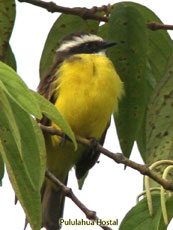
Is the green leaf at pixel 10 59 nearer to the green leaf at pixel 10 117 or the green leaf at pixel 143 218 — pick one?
the green leaf at pixel 143 218

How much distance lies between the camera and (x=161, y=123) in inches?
123

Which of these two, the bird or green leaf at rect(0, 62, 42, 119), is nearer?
green leaf at rect(0, 62, 42, 119)

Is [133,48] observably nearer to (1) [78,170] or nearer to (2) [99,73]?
(2) [99,73]

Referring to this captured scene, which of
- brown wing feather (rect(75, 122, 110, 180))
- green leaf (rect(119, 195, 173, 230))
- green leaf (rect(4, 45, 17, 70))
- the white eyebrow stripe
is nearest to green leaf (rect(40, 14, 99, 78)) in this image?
green leaf (rect(4, 45, 17, 70))

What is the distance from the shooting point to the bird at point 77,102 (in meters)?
4.22

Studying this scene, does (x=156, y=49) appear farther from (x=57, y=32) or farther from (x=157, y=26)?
(x=57, y=32)

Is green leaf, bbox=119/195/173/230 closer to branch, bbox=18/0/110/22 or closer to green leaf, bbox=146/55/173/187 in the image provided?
green leaf, bbox=146/55/173/187

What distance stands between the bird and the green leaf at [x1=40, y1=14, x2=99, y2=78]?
0.76 ft

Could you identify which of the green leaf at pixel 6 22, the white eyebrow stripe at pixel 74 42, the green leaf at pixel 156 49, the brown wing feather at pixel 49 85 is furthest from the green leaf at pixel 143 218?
the white eyebrow stripe at pixel 74 42


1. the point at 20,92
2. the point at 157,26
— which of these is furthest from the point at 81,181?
the point at 20,92

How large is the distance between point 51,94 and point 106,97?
38 centimetres

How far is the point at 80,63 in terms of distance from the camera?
444 centimetres

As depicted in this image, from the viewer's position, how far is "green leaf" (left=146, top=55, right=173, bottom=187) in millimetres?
2999

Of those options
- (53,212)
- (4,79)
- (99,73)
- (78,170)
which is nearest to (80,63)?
(99,73)
